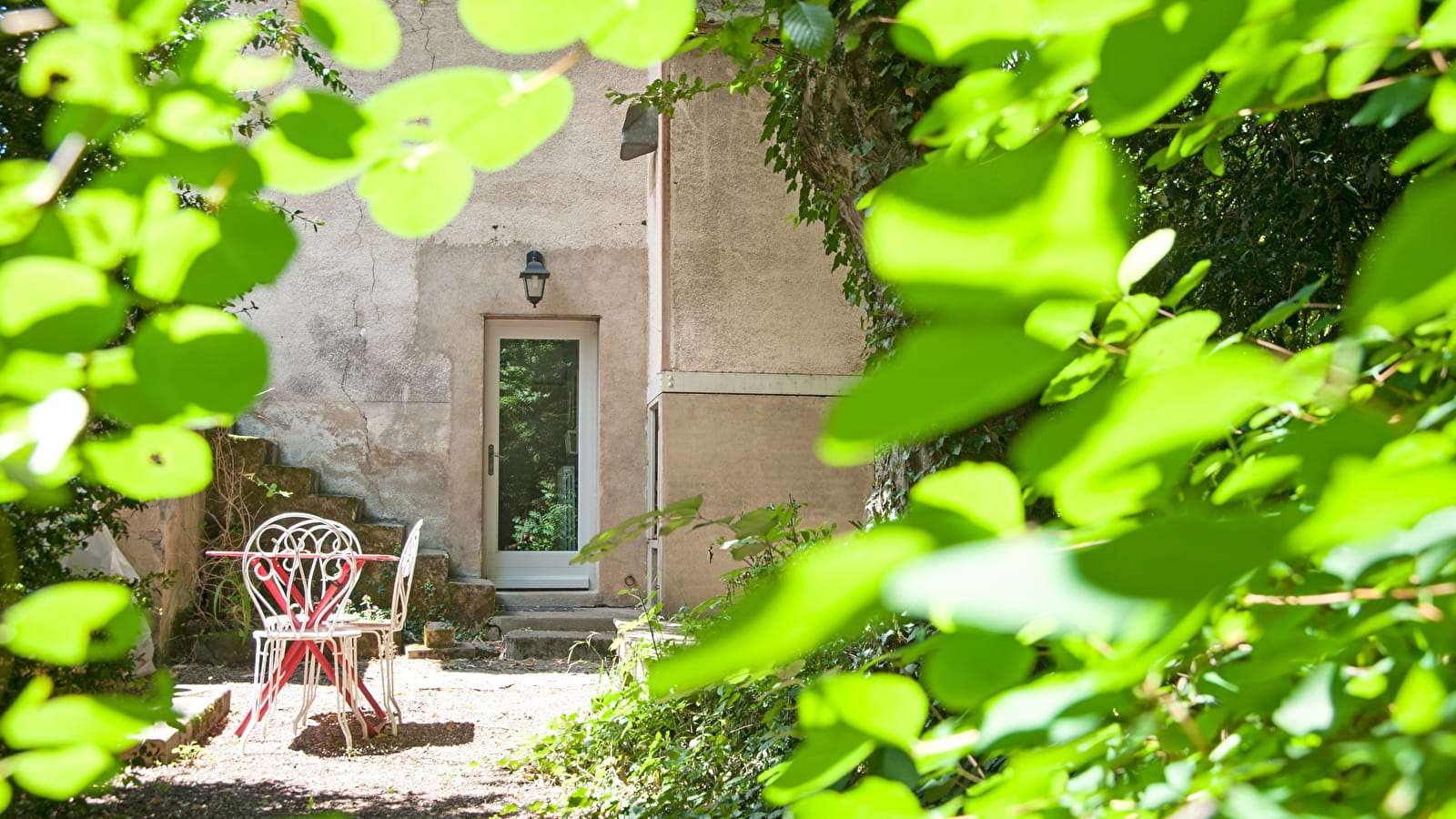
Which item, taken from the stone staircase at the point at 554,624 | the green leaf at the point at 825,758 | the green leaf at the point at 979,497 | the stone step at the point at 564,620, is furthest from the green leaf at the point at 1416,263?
the stone step at the point at 564,620

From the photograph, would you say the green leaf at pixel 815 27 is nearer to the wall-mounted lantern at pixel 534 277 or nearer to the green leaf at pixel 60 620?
the green leaf at pixel 60 620

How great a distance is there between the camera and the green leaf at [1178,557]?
0.70 ft

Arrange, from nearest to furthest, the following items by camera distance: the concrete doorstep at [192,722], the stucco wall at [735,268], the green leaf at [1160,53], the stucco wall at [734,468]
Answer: the green leaf at [1160,53], the concrete doorstep at [192,722], the stucco wall at [734,468], the stucco wall at [735,268]

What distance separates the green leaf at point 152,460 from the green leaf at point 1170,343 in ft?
1.43

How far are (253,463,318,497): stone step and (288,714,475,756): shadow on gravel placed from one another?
275 cm

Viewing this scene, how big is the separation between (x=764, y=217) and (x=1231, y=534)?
21.0ft

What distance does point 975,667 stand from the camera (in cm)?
33

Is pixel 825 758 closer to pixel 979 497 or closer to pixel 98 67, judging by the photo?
pixel 979 497

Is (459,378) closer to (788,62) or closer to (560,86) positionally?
(788,62)

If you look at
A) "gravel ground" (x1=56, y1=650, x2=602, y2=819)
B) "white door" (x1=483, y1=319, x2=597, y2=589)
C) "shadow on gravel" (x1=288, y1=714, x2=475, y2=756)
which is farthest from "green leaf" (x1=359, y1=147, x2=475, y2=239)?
"white door" (x1=483, y1=319, x2=597, y2=589)

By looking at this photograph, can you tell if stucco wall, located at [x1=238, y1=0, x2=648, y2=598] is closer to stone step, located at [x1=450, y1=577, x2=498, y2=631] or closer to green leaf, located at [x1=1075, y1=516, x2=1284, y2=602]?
stone step, located at [x1=450, y1=577, x2=498, y2=631]

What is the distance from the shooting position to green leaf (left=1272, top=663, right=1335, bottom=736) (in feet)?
1.22

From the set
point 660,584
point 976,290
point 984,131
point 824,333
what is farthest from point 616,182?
point 976,290

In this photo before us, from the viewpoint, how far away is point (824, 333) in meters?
6.45
